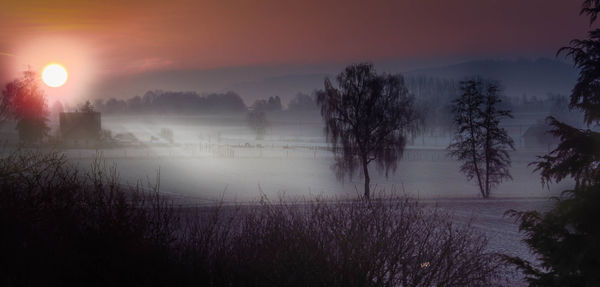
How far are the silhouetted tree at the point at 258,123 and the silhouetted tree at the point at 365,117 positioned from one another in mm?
105632

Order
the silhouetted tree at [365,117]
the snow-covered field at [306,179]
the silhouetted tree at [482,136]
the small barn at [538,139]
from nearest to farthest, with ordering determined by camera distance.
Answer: the snow-covered field at [306,179]
the silhouetted tree at [365,117]
the silhouetted tree at [482,136]
the small barn at [538,139]

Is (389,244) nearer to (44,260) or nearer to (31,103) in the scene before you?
(44,260)

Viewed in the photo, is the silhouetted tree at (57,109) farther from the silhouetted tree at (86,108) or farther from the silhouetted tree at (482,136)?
the silhouetted tree at (482,136)

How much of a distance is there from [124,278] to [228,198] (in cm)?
3170

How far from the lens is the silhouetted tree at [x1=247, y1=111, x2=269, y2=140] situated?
153m

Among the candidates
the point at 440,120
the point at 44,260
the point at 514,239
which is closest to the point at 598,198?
the point at 44,260

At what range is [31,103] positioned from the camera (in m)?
42.0

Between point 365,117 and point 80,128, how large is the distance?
51.9 meters

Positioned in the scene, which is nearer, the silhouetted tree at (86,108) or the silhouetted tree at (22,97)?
the silhouetted tree at (22,97)

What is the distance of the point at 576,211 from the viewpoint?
32.7ft

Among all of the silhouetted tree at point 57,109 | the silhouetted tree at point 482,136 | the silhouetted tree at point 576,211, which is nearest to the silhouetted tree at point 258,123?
the silhouetted tree at point 57,109

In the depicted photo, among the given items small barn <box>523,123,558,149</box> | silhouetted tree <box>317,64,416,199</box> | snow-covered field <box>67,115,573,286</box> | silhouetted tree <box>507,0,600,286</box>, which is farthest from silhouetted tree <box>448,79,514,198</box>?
small barn <box>523,123,558,149</box>

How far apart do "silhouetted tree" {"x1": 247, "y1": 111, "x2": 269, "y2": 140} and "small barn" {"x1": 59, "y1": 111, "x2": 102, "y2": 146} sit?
71.1 m

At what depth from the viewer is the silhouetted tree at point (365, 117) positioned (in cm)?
4412
